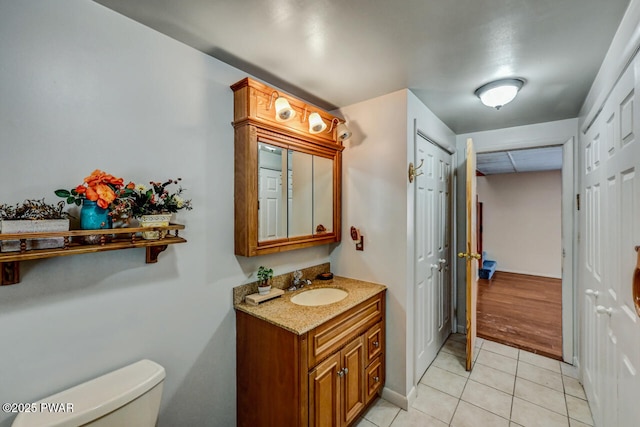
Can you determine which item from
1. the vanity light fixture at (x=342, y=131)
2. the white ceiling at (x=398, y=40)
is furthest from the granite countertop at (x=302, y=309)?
the white ceiling at (x=398, y=40)

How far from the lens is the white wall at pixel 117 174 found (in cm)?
99

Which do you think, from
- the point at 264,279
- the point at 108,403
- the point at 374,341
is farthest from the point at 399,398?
the point at 108,403

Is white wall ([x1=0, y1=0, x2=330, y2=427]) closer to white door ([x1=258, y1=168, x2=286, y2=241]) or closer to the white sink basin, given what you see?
white door ([x1=258, y1=168, x2=286, y2=241])

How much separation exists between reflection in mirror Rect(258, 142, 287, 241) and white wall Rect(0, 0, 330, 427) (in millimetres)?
181

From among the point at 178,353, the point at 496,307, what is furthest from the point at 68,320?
the point at 496,307

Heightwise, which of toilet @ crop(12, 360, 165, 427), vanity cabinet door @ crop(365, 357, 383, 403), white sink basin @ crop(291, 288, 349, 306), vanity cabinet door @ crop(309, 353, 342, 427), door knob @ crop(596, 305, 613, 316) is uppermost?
door knob @ crop(596, 305, 613, 316)

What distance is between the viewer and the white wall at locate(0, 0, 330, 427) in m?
0.99

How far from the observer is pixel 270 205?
5.69 ft

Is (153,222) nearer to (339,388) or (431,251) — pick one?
(339,388)

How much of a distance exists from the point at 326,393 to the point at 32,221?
4.89 feet

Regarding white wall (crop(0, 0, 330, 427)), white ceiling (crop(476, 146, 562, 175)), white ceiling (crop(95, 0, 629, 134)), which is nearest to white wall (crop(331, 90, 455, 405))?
white ceiling (crop(95, 0, 629, 134))

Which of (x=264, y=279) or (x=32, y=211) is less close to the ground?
(x=32, y=211)

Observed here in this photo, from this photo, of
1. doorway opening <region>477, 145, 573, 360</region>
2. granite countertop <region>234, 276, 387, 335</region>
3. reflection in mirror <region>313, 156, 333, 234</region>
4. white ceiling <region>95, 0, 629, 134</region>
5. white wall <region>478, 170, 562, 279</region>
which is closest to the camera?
white ceiling <region>95, 0, 629, 134</region>

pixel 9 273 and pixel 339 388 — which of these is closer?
pixel 9 273
